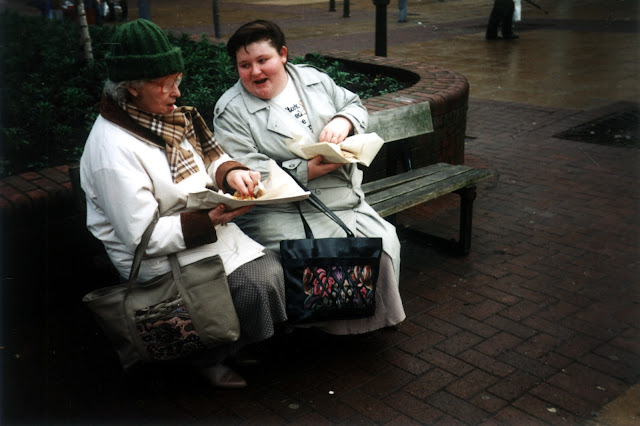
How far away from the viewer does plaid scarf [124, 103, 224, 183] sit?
2.98m

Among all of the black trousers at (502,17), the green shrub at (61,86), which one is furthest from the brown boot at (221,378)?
the black trousers at (502,17)

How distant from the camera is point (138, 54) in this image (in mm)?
2877

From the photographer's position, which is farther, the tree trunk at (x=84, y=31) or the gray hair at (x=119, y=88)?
the tree trunk at (x=84, y=31)

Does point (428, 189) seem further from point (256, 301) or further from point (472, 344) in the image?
point (256, 301)

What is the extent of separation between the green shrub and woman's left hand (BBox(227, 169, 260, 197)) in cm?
196

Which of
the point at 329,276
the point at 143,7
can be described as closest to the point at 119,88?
the point at 329,276

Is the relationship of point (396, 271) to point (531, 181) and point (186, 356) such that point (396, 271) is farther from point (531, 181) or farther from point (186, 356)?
point (531, 181)

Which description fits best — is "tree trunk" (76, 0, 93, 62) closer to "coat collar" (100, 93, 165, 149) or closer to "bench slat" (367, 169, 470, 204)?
"bench slat" (367, 169, 470, 204)

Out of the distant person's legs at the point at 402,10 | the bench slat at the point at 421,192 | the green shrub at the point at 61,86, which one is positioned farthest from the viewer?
the distant person's legs at the point at 402,10

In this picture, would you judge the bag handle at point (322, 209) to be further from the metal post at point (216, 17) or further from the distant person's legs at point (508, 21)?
the distant person's legs at point (508, 21)

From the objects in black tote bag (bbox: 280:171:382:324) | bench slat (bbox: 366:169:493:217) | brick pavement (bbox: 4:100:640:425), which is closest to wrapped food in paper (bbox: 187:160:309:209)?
black tote bag (bbox: 280:171:382:324)

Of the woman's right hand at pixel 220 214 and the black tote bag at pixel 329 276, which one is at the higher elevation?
the woman's right hand at pixel 220 214

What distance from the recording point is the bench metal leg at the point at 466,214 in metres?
4.59

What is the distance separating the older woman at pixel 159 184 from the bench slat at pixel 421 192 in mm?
1103
